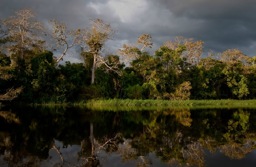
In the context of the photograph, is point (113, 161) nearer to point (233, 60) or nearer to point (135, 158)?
point (135, 158)

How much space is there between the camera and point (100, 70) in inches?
1762

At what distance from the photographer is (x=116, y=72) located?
4381 cm

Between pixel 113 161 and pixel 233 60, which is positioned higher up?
pixel 233 60

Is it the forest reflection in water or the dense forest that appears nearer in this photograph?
the forest reflection in water

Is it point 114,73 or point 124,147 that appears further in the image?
point 114,73

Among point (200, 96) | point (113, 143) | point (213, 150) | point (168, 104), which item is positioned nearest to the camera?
point (213, 150)

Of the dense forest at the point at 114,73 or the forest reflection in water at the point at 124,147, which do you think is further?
the dense forest at the point at 114,73

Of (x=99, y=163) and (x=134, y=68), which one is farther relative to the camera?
(x=134, y=68)

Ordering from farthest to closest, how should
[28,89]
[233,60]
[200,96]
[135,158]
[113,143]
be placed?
[233,60] < [200,96] < [28,89] < [113,143] < [135,158]

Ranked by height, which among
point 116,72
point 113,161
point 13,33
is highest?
point 13,33

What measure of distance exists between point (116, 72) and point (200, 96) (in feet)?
52.2

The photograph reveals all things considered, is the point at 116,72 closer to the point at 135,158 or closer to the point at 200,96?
the point at 200,96

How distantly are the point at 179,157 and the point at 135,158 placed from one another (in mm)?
1288

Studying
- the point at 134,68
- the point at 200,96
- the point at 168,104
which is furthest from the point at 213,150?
the point at 200,96
